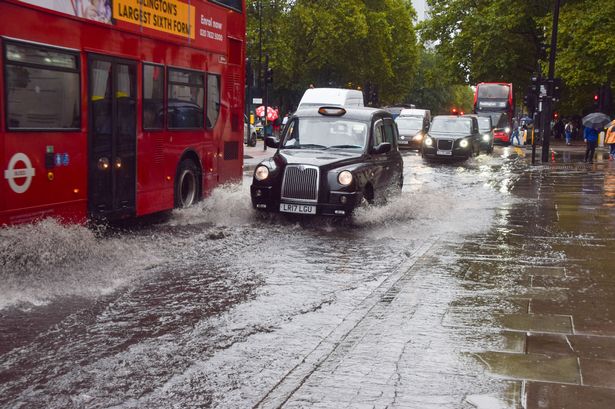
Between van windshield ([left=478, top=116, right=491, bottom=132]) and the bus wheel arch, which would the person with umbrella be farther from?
the bus wheel arch

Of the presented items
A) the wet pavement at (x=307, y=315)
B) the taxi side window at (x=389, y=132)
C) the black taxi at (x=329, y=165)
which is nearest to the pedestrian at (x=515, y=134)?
the taxi side window at (x=389, y=132)

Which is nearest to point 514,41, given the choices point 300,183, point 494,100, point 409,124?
point 494,100

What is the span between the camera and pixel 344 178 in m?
12.0

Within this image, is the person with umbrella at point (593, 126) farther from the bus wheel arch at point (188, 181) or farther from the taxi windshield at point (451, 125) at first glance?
the bus wheel arch at point (188, 181)

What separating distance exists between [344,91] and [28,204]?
1103 inches

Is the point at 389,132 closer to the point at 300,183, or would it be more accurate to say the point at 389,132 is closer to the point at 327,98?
the point at 300,183

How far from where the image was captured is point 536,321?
6555mm

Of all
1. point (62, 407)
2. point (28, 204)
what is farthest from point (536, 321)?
point (28, 204)

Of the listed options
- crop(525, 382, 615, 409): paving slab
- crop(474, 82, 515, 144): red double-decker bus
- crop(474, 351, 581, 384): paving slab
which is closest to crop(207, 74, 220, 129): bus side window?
crop(474, 351, 581, 384): paving slab

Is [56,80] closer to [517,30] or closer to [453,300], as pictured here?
[453,300]

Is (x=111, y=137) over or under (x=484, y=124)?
under

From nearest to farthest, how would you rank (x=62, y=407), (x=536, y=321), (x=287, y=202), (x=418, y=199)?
(x=62, y=407), (x=536, y=321), (x=287, y=202), (x=418, y=199)

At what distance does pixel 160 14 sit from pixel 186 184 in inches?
109

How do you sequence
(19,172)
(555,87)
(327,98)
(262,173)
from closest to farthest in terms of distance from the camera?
(19,172), (262,173), (555,87), (327,98)
